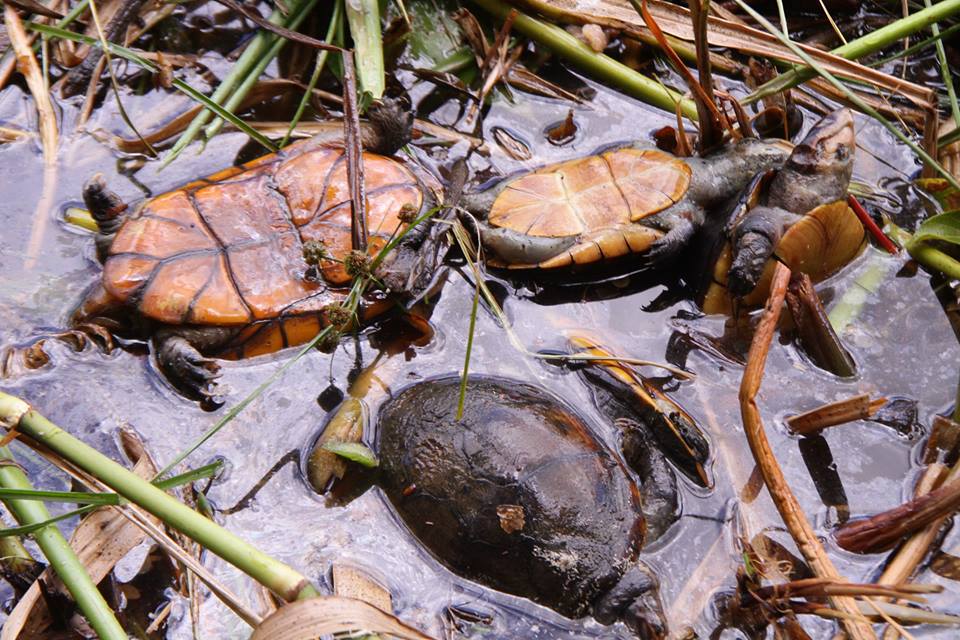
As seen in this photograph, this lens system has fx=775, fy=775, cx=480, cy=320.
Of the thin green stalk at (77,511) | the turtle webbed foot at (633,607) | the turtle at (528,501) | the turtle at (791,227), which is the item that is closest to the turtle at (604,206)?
the turtle at (791,227)

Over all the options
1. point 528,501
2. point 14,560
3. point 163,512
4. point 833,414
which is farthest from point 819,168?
point 14,560

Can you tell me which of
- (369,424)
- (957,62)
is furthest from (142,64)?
(957,62)

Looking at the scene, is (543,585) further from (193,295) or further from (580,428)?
(193,295)

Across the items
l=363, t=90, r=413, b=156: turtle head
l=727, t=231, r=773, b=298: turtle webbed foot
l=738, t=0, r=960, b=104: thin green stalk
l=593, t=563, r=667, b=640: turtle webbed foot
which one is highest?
l=738, t=0, r=960, b=104: thin green stalk

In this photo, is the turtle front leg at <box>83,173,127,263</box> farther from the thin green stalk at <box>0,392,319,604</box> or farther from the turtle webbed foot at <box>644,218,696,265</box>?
the turtle webbed foot at <box>644,218,696,265</box>

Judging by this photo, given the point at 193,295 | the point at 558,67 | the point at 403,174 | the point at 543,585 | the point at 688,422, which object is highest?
the point at 558,67

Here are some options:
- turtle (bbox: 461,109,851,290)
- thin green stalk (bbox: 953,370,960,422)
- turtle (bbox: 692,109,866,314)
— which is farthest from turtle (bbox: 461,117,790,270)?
thin green stalk (bbox: 953,370,960,422)

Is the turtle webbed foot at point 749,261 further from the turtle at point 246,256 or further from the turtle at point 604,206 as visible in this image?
the turtle at point 246,256
